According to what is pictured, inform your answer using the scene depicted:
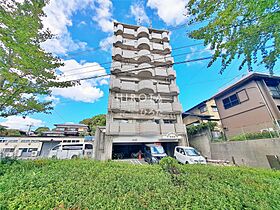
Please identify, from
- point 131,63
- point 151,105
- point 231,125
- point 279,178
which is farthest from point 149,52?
point 279,178

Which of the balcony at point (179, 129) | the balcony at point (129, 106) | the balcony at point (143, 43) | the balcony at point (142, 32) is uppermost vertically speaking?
the balcony at point (142, 32)

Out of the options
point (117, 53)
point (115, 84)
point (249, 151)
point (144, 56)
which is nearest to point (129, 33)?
point (117, 53)

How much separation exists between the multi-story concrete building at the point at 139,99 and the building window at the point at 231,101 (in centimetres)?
506

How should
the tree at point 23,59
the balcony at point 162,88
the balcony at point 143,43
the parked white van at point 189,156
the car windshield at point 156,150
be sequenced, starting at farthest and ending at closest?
the balcony at point 143,43
the balcony at point 162,88
the car windshield at point 156,150
the parked white van at point 189,156
the tree at point 23,59

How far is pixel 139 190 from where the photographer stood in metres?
3.25

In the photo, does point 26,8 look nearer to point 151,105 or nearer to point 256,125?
point 151,105

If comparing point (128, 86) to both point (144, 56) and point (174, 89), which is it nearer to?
point (144, 56)

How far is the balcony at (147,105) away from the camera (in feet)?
48.6

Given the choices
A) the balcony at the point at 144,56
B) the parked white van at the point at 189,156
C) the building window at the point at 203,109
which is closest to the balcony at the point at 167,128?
the parked white van at the point at 189,156

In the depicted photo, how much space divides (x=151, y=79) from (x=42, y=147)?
19236 millimetres

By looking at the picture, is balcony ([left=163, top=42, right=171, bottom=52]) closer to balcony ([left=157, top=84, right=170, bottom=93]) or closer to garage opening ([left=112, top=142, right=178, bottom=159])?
balcony ([left=157, top=84, right=170, bottom=93])

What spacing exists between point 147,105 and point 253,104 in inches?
397

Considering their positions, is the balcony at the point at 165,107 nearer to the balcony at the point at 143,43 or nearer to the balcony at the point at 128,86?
the balcony at the point at 128,86

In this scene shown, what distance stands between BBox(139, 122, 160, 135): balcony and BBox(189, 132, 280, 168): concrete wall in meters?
4.97
